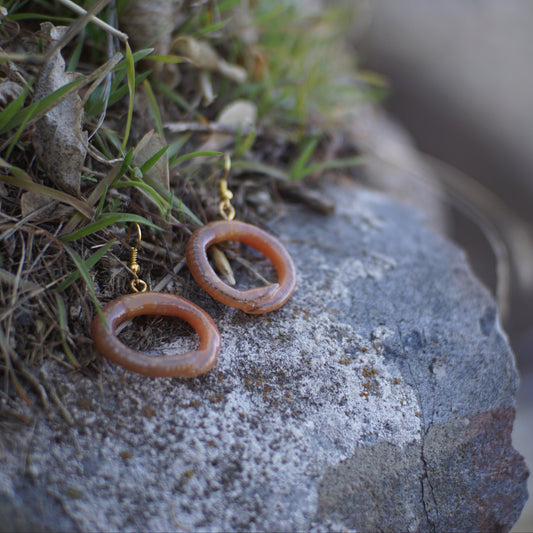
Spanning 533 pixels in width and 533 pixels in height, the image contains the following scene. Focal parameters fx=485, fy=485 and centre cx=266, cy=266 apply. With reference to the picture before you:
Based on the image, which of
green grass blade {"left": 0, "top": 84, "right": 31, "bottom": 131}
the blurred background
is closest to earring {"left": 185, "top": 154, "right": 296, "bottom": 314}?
green grass blade {"left": 0, "top": 84, "right": 31, "bottom": 131}

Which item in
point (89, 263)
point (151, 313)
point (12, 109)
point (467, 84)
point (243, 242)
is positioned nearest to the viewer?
point (12, 109)

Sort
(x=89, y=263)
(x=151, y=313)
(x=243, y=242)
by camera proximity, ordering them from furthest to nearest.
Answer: (x=243, y=242) → (x=151, y=313) → (x=89, y=263)

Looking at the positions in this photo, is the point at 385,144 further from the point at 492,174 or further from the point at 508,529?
the point at 508,529

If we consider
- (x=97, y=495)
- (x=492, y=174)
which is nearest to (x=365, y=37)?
(x=492, y=174)

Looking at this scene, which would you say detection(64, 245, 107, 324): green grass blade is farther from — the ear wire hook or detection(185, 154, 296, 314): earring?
detection(185, 154, 296, 314): earring

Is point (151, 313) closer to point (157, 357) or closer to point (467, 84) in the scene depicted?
point (157, 357)

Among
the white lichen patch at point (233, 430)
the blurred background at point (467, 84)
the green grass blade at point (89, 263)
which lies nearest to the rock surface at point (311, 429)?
the white lichen patch at point (233, 430)

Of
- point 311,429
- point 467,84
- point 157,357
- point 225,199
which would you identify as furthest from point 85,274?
point 467,84
